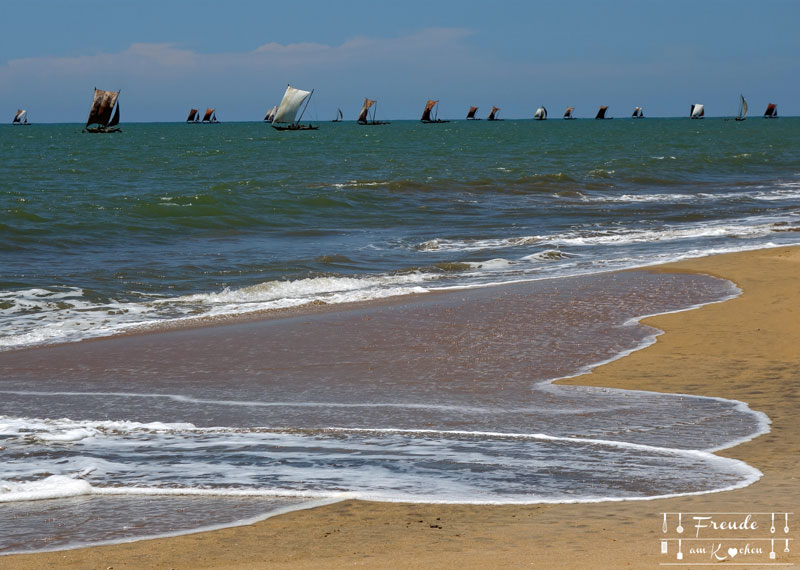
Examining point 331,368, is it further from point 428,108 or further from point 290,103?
point 428,108

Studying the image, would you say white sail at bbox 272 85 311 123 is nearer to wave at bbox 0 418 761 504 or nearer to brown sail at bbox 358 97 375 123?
brown sail at bbox 358 97 375 123

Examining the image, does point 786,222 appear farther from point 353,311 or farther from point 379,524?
point 379,524

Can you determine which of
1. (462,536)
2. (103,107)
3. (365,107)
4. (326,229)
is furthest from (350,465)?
(365,107)

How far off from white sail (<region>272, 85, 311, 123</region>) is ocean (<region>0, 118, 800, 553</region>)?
257 ft

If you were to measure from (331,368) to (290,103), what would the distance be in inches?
4016

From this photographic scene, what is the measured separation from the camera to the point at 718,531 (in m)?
4.23

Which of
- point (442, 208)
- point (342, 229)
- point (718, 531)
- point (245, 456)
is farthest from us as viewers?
point (442, 208)

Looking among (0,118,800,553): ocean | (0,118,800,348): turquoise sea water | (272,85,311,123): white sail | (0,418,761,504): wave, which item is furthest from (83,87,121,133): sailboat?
(0,418,761,504): wave

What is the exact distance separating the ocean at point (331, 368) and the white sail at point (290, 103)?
78.3m

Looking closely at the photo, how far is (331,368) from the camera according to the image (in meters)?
8.87

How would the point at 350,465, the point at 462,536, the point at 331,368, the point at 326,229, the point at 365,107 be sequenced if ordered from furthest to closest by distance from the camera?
the point at 365,107 → the point at 326,229 → the point at 331,368 → the point at 350,465 → the point at 462,536

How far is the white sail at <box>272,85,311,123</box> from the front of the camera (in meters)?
104

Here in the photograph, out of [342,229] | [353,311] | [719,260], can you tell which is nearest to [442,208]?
[342,229]

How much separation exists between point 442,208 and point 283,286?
49.6 feet
